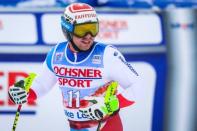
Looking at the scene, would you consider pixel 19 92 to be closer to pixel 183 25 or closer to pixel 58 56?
pixel 58 56

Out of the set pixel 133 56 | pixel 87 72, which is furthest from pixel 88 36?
pixel 133 56

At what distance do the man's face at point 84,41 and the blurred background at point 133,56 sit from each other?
2.35 ft

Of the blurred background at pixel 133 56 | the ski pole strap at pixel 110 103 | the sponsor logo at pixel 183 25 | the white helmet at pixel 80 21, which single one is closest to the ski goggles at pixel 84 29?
the white helmet at pixel 80 21

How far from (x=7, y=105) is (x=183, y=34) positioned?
99 cm

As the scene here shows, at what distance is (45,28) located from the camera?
9.68 ft

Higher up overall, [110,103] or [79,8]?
[79,8]

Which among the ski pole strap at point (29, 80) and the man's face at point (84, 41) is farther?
the ski pole strap at point (29, 80)

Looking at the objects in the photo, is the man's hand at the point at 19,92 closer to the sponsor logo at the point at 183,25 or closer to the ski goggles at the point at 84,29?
the ski goggles at the point at 84,29

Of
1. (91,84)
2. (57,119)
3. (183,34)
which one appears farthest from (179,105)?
(91,84)

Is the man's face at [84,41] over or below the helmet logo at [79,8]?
below

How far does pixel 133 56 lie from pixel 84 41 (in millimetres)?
815

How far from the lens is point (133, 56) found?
2.94 meters

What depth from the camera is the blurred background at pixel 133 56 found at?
287 cm

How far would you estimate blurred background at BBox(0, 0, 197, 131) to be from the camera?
9.41 ft
